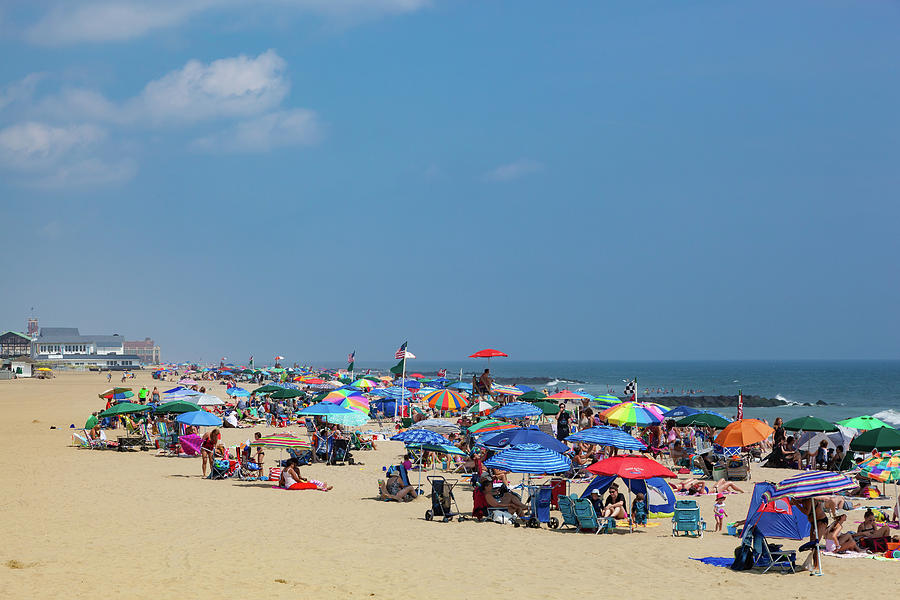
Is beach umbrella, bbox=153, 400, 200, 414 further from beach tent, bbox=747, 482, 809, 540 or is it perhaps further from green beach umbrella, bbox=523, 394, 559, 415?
beach tent, bbox=747, 482, 809, 540

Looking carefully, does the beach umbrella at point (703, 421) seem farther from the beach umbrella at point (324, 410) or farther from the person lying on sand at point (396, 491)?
the person lying on sand at point (396, 491)

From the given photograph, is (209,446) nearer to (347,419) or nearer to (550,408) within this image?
(347,419)

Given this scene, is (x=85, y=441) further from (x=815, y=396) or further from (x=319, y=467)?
(x=815, y=396)

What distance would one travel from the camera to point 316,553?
1009 cm

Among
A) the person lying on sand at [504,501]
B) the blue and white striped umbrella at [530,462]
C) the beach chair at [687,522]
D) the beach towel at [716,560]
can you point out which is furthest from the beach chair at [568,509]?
the beach towel at [716,560]

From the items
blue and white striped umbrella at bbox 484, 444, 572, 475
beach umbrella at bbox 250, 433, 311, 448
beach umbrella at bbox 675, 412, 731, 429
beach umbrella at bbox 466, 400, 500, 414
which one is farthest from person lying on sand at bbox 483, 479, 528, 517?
beach umbrella at bbox 466, 400, 500, 414

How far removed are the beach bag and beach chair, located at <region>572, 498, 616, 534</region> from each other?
112cm

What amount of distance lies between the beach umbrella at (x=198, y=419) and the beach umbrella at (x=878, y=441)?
13.9m

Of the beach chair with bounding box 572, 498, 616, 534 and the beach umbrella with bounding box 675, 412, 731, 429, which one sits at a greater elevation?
the beach umbrella with bounding box 675, 412, 731, 429

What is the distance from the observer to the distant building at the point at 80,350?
406 ft

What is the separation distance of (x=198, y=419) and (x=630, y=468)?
37.3 feet

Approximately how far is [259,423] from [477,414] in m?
9.15

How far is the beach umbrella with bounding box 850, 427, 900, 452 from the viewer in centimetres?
1548

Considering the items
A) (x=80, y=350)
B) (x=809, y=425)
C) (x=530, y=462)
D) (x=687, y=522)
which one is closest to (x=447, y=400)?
(x=809, y=425)
